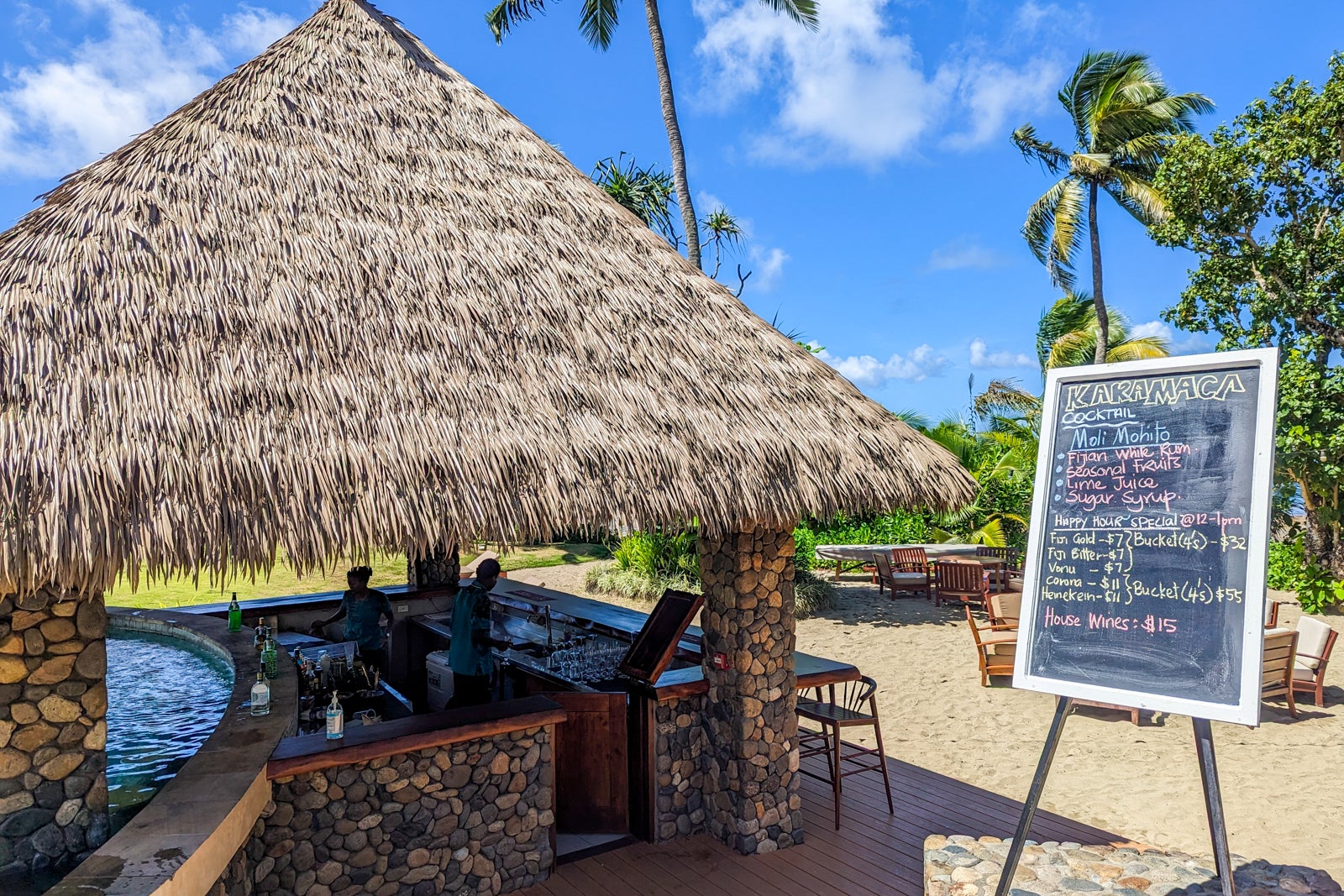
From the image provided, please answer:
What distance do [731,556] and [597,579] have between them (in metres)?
11.5

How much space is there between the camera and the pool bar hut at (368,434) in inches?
128

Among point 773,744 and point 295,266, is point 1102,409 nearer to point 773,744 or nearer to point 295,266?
point 773,744

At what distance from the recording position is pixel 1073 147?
2044cm

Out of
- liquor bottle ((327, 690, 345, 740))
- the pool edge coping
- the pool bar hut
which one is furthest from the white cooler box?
liquor bottle ((327, 690, 345, 740))

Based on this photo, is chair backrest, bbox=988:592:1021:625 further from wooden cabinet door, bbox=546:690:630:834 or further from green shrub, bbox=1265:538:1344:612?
wooden cabinet door, bbox=546:690:630:834

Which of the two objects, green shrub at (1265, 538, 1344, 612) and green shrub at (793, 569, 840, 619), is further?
green shrub at (793, 569, 840, 619)

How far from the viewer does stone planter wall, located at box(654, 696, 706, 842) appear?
214 inches

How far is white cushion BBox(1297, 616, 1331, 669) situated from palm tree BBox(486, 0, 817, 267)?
898cm

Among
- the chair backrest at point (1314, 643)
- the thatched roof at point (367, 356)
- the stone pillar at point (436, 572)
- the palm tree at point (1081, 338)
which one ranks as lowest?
the chair backrest at point (1314, 643)

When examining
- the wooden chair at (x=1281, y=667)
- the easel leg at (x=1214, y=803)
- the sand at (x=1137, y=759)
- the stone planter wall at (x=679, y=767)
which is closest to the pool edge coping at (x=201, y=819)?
the stone planter wall at (x=679, y=767)

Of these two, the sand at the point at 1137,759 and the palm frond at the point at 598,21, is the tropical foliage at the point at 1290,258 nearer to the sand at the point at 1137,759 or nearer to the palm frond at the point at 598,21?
the sand at the point at 1137,759

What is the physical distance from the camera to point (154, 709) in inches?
228

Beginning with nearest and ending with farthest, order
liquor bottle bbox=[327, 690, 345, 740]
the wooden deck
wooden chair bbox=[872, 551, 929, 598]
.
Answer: liquor bottle bbox=[327, 690, 345, 740]
the wooden deck
wooden chair bbox=[872, 551, 929, 598]

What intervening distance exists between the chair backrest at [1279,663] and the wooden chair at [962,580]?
5783mm
